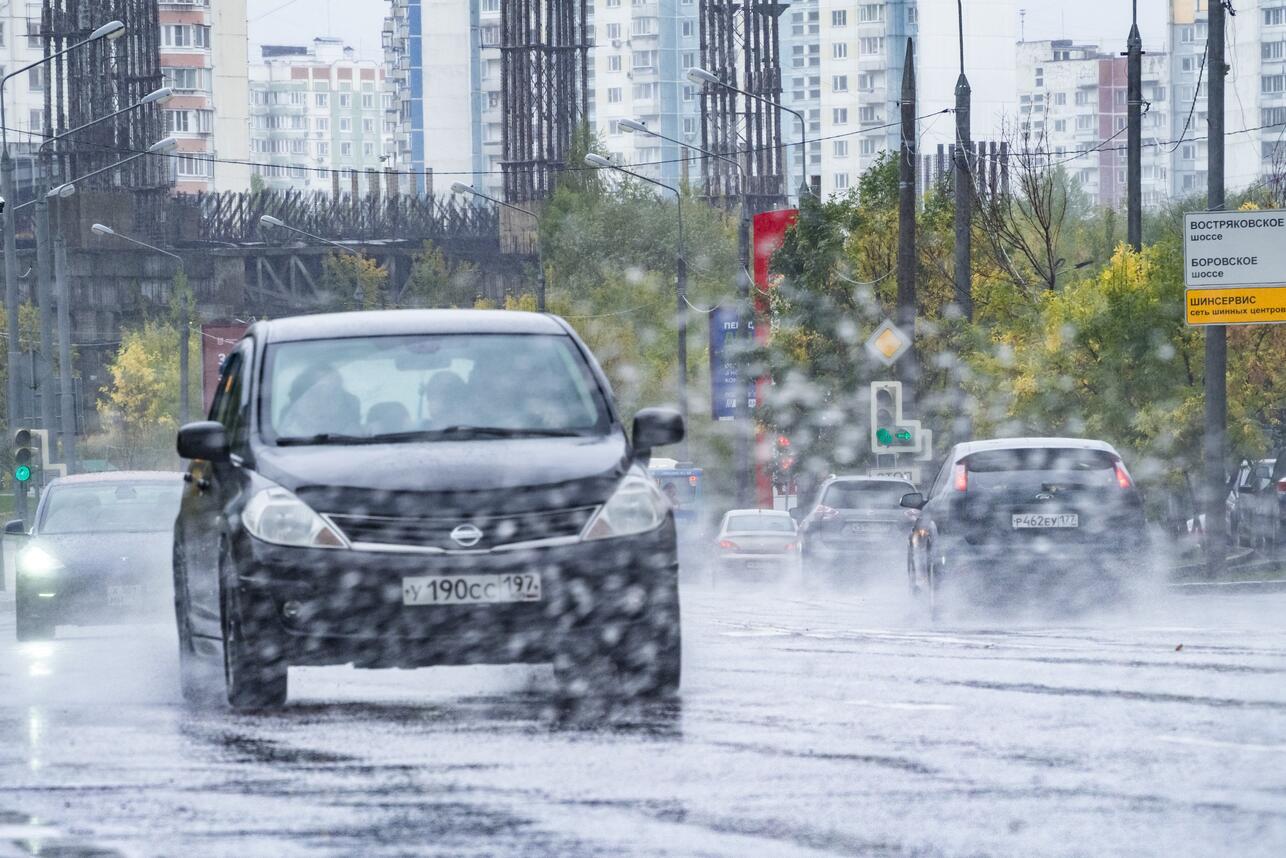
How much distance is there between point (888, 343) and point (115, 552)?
18.6m

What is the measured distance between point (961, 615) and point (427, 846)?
47.7 ft

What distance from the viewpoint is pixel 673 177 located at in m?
175

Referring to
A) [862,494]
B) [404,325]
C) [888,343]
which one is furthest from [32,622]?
[888,343]

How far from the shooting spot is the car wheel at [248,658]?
10.5 meters

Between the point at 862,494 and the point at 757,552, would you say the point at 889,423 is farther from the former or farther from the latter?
the point at 757,552

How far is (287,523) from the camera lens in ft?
34.2

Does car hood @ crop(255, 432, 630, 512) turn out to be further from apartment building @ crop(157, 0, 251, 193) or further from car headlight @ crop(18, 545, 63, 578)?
apartment building @ crop(157, 0, 251, 193)

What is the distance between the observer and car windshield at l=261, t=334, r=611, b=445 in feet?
36.5

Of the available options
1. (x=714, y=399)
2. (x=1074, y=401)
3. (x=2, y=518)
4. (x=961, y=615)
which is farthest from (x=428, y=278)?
(x=961, y=615)

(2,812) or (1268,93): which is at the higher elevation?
(1268,93)

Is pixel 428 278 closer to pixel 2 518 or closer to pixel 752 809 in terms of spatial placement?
pixel 2 518

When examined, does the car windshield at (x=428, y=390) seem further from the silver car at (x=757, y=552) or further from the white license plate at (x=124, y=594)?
the silver car at (x=757, y=552)

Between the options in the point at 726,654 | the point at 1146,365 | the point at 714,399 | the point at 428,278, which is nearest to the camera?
the point at 726,654

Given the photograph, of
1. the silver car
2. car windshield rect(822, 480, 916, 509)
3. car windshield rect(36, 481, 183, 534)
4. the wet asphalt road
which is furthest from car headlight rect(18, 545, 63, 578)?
the silver car
